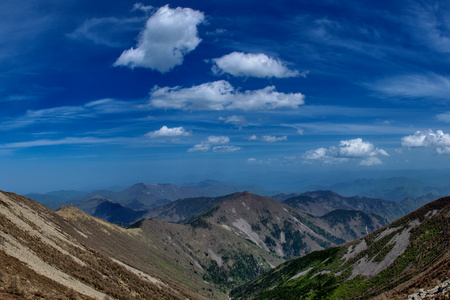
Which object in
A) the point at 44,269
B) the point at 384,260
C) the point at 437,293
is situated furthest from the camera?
the point at 384,260

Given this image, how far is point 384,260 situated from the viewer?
3337 inches

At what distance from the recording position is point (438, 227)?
261ft

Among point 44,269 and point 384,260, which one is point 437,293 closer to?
point 44,269

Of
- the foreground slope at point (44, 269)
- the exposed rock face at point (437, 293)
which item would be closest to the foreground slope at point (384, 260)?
the exposed rock face at point (437, 293)

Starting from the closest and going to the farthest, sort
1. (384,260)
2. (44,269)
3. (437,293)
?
(437,293) → (44,269) → (384,260)

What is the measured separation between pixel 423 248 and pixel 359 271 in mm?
23921

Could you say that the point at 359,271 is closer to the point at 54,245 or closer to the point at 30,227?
the point at 54,245

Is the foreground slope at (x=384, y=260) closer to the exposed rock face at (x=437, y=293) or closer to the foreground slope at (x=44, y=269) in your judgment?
the exposed rock face at (x=437, y=293)

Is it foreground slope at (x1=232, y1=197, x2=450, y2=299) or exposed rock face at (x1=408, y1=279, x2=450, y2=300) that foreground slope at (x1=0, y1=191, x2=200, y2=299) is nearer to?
exposed rock face at (x1=408, y1=279, x2=450, y2=300)

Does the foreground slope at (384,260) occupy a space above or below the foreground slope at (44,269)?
below

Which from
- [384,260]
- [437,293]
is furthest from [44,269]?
[384,260]

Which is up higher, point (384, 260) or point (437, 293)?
point (437, 293)

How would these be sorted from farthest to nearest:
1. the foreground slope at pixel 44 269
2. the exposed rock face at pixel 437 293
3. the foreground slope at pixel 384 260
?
1. the foreground slope at pixel 384 260
2. the foreground slope at pixel 44 269
3. the exposed rock face at pixel 437 293

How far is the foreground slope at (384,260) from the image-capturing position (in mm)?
67062
